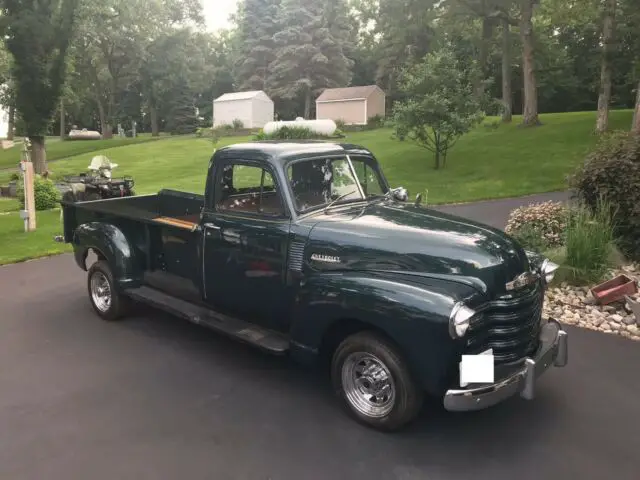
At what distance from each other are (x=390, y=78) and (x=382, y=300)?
172ft

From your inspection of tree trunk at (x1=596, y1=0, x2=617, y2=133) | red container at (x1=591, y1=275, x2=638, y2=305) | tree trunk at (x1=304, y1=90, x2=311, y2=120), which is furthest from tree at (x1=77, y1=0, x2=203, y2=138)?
red container at (x1=591, y1=275, x2=638, y2=305)

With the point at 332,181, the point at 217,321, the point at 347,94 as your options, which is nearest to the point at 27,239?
the point at 217,321

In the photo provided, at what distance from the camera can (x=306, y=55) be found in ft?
161

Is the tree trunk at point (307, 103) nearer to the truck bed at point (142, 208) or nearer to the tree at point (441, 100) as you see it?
the tree at point (441, 100)

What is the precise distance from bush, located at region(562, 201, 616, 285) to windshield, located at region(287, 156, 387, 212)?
9.80ft

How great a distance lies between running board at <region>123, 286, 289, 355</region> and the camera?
440 cm

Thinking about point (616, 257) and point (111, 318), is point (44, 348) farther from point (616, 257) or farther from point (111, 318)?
point (616, 257)

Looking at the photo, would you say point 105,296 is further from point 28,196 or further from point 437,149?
point 437,149

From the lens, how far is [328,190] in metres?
4.77

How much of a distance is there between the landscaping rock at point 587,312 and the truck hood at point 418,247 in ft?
7.74

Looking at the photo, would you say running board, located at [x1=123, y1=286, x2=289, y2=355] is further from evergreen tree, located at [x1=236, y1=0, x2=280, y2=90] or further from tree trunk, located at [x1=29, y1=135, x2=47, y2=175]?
evergreen tree, located at [x1=236, y1=0, x2=280, y2=90]

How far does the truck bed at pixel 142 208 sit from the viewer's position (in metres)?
6.35

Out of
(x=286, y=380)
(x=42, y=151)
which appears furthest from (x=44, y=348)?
(x=42, y=151)

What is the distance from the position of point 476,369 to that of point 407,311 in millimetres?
550
